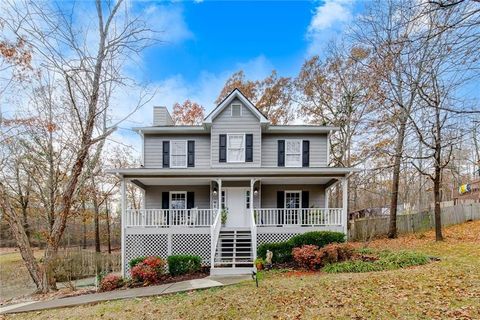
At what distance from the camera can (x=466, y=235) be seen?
15.6 m

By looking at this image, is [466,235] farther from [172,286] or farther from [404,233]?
[172,286]

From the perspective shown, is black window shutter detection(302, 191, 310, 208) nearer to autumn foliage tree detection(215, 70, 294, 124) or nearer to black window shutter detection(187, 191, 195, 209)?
black window shutter detection(187, 191, 195, 209)

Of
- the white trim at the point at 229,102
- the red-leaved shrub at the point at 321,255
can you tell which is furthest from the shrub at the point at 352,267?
the white trim at the point at 229,102

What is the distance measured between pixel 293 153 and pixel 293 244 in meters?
5.36

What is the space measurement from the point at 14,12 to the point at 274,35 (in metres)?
11.2

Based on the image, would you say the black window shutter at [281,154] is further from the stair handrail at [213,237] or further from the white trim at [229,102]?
the stair handrail at [213,237]

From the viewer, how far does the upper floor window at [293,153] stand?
15.9 metres

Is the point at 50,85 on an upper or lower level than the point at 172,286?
upper

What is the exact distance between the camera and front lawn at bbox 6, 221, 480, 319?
5662 millimetres

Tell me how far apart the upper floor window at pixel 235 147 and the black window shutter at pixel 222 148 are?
0.15m

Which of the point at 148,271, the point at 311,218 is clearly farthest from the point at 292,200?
the point at 148,271

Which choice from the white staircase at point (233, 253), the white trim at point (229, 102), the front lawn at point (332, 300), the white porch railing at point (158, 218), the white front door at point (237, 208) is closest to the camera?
the front lawn at point (332, 300)

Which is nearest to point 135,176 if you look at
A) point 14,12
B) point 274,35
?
point 14,12

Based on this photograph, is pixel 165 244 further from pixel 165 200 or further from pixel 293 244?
pixel 293 244
